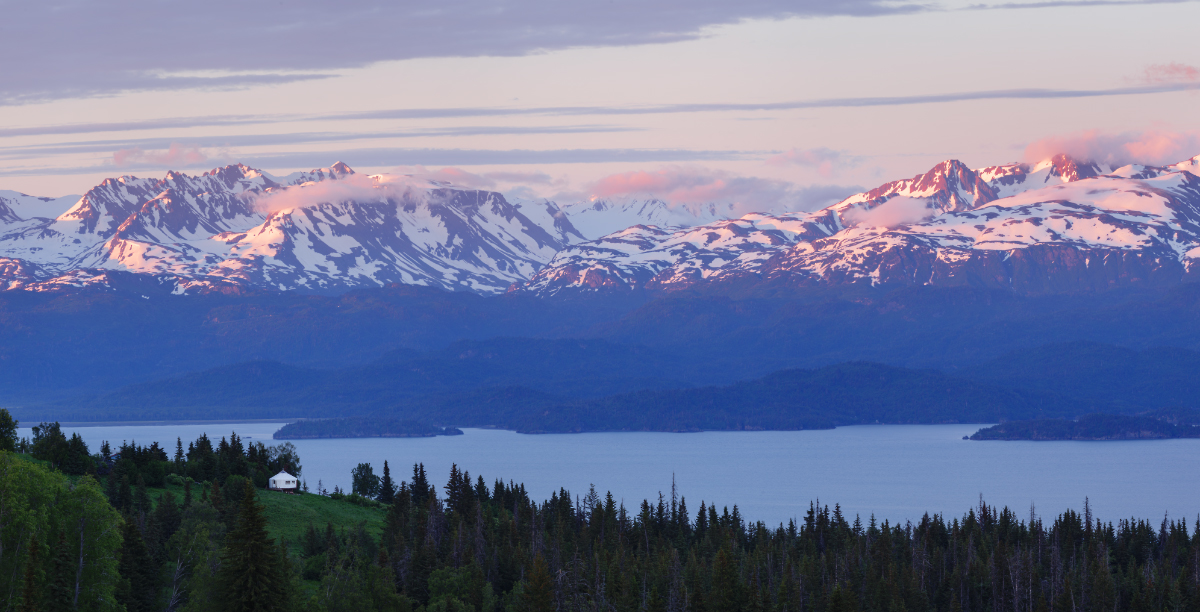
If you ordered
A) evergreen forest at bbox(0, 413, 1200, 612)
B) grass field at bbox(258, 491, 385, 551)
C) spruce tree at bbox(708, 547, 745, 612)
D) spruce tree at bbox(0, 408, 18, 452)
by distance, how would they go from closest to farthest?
evergreen forest at bbox(0, 413, 1200, 612)
spruce tree at bbox(708, 547, 745, 612)
grass field at bbox(258, 491, 385, 551)
spruce tree at bbox(0, 408, 18, 452)

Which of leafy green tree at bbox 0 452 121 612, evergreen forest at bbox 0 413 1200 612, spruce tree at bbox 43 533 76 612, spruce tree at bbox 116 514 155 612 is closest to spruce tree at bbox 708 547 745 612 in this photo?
evergreen forest at bbox 0 413 1200 612

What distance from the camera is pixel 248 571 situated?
59594 millimetres

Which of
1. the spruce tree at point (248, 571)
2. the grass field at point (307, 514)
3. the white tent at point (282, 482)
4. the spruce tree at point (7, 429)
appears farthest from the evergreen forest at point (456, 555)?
the white tent at point (282, 482)

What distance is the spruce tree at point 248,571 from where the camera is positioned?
59594 millimetres

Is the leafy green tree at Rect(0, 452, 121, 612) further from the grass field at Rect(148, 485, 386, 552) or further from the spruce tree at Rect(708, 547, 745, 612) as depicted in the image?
the grass field at Rect(148, 485, 386, 552)

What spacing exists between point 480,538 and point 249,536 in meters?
57.3

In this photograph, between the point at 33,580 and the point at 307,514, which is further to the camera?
the point at 307,514

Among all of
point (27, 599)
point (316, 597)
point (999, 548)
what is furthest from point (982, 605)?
point (27, 599)

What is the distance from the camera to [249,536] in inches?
2365

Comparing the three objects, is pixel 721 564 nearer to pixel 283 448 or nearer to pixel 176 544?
pixel 176 544

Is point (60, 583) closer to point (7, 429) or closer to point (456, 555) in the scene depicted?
point (456, 555)

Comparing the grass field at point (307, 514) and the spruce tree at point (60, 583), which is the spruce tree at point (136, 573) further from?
the grass field at point (307, 514)

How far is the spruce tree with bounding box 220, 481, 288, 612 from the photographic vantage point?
196 ft

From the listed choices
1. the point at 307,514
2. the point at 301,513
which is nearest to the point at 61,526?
the point at 301,513
